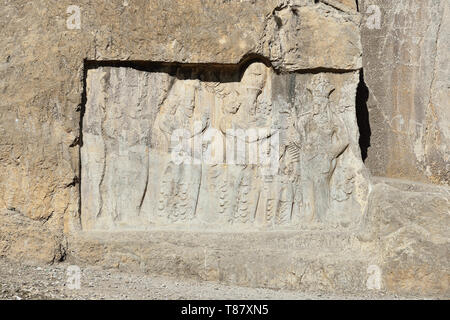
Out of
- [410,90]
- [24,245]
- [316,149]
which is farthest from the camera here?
[410,90]

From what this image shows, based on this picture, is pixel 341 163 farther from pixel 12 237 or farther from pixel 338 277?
pixel 12 237

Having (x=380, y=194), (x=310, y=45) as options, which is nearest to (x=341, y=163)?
(x=380, y=194)

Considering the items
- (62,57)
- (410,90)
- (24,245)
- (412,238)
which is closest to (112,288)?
(24,245)

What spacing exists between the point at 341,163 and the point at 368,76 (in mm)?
1981

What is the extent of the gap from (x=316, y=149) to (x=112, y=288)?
2588 millimetres

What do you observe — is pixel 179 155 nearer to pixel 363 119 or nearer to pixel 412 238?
pixel 412 238

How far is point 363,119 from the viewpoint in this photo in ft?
38.6

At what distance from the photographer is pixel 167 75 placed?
984cm

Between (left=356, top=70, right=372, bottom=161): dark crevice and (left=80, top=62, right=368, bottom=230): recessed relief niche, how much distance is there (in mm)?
1578

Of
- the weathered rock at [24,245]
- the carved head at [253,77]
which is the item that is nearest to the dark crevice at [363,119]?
the carved head at [253,77]

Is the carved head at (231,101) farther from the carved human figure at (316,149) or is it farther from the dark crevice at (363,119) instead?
the dark crevice at (363,119)

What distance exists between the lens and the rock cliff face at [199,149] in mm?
9484

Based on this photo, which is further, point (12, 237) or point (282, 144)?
point (282, 144)

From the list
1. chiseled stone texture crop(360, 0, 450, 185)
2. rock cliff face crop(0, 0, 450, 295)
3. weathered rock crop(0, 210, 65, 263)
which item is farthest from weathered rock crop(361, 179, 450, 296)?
weathered rock crop(0, 210, 65, 263)
